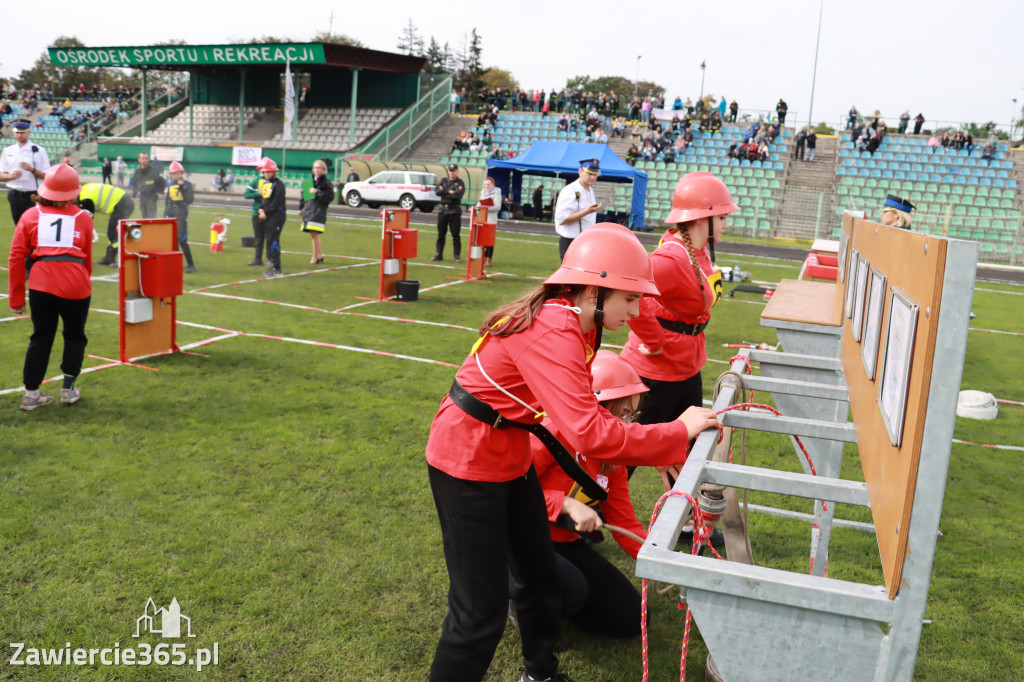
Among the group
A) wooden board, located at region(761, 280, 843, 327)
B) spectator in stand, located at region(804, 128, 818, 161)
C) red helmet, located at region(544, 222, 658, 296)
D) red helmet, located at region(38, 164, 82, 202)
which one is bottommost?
wooden board, located at region(761, 280, 843, 327)

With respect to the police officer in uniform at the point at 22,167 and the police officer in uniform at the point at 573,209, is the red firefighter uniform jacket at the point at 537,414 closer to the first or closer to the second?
the police officer in uniform at the point at 573,209

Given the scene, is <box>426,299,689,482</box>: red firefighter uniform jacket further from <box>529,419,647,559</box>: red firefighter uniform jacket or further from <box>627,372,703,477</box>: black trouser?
<box>627,372,703,477</box>: black trouser

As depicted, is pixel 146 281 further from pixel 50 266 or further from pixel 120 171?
pixel 120 171

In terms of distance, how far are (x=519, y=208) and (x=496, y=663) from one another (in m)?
28.9

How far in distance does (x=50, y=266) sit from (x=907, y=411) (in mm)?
6266

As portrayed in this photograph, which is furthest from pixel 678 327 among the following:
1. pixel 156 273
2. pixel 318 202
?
pixel 318 202

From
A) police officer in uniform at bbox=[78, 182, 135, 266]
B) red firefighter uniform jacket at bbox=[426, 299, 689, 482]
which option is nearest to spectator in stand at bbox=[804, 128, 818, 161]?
police officer in uniform at bbox=[78, 182, 135, 266]

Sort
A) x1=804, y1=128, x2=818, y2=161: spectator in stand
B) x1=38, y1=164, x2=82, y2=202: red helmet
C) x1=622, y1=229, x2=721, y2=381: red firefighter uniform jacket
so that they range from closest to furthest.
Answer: x1=622, y1=229, x2=721, y2=381: red firefighter uniform jacket
x1=38, y1=164, x2=82, y2=202: red helmet
x1=804, y1=128, x2=818, y2=161: spectator in stand

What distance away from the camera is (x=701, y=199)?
4.39 meters

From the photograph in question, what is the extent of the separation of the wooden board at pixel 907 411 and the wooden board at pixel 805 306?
1.79 metres

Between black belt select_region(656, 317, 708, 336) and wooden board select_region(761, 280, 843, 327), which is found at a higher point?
wooden board select_region(761, 280, 843, 327)

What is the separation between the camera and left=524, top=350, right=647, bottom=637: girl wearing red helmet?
3412mm

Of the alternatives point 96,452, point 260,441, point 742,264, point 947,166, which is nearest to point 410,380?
point 260,441

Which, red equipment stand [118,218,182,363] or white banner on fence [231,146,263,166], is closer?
red equipment stand [118,218,182,363]
